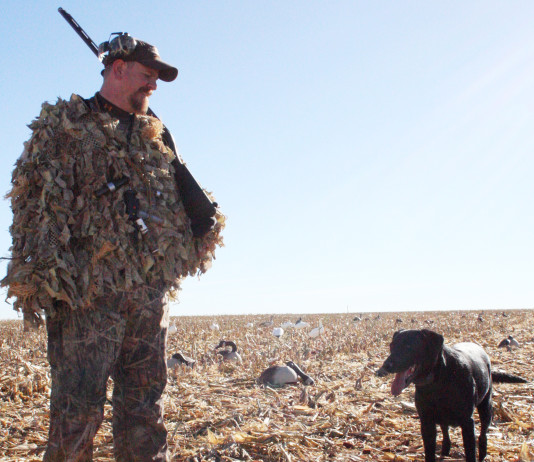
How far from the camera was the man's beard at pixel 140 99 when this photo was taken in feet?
10.5

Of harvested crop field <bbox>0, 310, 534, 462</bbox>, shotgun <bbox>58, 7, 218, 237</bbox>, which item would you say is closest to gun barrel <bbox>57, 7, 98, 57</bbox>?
shotgun <bbox>58, 7, 218, 237</bbox>

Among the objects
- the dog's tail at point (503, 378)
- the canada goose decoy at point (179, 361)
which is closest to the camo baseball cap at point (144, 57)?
the dog's tail at point (503, 378)

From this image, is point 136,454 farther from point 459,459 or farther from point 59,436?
point 459,459

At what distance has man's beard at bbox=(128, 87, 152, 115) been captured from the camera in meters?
3.20

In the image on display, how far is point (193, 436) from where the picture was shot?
15.0 feet

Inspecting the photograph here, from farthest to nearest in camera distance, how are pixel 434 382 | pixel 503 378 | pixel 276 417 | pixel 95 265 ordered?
pixel 276 417 < pixel 503 378 < pixel 434 382 < pixel 95 265

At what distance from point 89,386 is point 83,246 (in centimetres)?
77

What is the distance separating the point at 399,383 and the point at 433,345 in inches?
16.2

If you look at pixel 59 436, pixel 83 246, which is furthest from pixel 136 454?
pixel 83 246

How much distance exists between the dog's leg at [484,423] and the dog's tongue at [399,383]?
1009 millimetres

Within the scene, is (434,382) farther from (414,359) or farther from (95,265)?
(95,265)

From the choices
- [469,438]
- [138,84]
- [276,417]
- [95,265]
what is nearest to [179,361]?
[276,417]

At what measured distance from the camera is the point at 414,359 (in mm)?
3990

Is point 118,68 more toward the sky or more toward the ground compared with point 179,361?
more toward the sky
